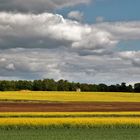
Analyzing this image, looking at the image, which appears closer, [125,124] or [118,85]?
[125,124]

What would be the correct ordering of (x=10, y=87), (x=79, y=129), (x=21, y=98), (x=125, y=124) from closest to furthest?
(x=79, y=129) → (x=125, y=124) → (x=21, y=98) → (x=10, y=87)

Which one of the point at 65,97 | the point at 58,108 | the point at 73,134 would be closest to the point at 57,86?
the point at 65,97

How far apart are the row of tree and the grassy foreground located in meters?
109

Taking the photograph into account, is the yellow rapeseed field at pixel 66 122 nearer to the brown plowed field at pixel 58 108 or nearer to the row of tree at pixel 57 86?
the brown plowed field at pixel 58 108

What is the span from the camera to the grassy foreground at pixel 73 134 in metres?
27.7

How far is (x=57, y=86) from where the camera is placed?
146125 millimetres

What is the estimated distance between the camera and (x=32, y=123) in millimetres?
33844

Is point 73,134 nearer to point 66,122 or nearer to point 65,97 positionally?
point 66,122

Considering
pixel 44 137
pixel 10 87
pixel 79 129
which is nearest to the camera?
pixel 44 137

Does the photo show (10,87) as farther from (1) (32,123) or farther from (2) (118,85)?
(1) (32,123)

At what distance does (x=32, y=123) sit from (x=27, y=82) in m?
117

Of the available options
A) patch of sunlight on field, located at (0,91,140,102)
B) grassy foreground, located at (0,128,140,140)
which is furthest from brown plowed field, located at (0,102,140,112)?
grassy foreground, located at (0,128,140,140)

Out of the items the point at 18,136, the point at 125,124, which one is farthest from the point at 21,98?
the point at 18,136

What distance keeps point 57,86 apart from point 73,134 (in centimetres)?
11649
